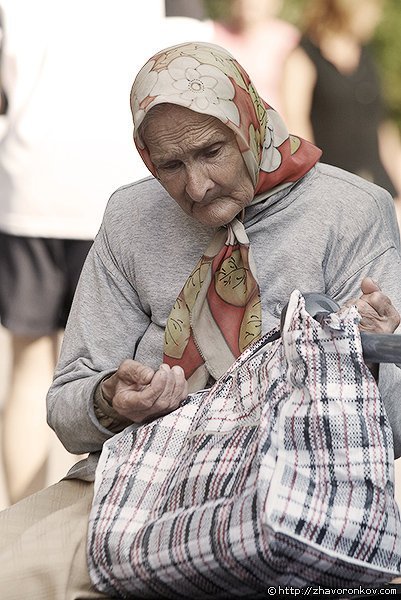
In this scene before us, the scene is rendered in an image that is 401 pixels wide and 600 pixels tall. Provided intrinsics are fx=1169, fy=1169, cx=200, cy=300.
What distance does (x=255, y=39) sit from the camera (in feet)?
13.5

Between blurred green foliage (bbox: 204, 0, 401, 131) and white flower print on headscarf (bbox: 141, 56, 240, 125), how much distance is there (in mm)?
1872

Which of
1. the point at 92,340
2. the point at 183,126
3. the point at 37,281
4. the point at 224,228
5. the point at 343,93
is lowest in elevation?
the point at 37,281

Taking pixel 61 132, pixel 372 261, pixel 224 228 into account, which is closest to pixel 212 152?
pixel 224 228

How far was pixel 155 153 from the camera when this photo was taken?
235 cm

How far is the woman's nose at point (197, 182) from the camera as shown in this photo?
2322 mm

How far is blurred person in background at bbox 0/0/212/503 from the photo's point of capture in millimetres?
4059

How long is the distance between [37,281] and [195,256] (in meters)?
1.75

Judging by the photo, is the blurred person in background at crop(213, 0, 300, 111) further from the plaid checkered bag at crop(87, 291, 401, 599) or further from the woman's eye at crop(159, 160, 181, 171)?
the plaid checkered bag at crop(87, 291, 401, 599)

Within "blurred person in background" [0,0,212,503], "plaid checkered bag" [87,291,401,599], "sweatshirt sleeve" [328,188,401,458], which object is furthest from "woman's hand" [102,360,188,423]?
"blurred person in background" [0,0,212,503]

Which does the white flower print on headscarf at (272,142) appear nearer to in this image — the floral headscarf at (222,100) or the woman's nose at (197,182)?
the floral headscarf at (222,100)

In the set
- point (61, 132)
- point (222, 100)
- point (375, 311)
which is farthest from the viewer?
point (61, 132)

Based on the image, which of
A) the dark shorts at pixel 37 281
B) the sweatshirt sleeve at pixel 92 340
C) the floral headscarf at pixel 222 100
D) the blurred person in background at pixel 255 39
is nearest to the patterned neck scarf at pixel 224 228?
the floral headscarf at pixel 222 100

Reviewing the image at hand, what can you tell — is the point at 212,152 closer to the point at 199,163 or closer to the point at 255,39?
the point at 199,163

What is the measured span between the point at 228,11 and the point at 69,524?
2.45 metres
